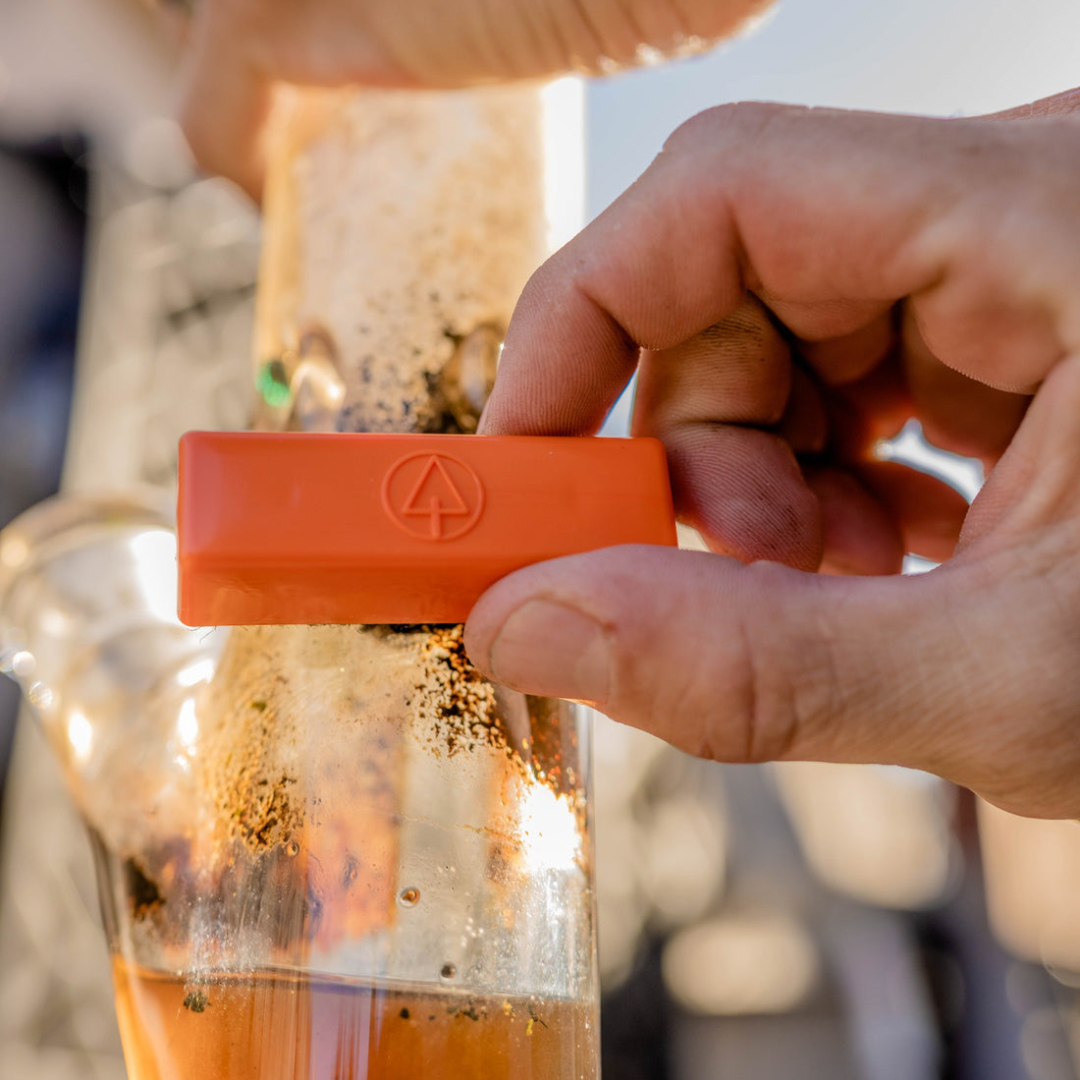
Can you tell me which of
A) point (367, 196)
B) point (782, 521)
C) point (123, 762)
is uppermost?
point (367, 196)

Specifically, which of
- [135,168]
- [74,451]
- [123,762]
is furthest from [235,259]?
[123,762]

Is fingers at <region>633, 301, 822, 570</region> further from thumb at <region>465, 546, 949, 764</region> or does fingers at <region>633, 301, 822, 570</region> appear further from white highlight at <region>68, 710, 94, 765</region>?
white highlight at <region>68, 710, 94, 765</region>

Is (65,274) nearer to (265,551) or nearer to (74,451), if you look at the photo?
(74,451)

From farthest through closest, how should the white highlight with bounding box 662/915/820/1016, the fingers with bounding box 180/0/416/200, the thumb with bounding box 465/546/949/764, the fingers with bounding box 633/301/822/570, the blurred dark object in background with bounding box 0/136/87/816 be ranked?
the white highlight with bounding box 662/915/820/1016
the blurred dark object in background with bounding box 0/136/87/816
the fingers with bounding box 180/0/416/200
the fingers with bounding box 633/301/822/570
the thumb with bounding box 465/546/949/764

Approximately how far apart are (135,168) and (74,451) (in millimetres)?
286

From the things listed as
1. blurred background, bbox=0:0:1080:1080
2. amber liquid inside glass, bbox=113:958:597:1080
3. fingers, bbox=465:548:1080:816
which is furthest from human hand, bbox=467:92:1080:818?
blurred background, bbox=0:0:1080:1080

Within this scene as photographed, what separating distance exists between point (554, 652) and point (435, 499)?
0.06 metres

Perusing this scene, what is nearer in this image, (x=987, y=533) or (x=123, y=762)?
(x=987, y=533)

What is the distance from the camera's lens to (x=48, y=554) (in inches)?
15.2

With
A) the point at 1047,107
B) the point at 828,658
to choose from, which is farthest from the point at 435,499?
the point at 1047,107

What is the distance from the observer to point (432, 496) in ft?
0.81

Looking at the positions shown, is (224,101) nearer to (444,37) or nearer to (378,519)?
(444,37)

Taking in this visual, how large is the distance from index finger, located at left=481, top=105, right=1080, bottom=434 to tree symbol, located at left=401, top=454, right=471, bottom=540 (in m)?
0.06

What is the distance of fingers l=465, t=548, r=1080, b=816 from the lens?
21 cm
